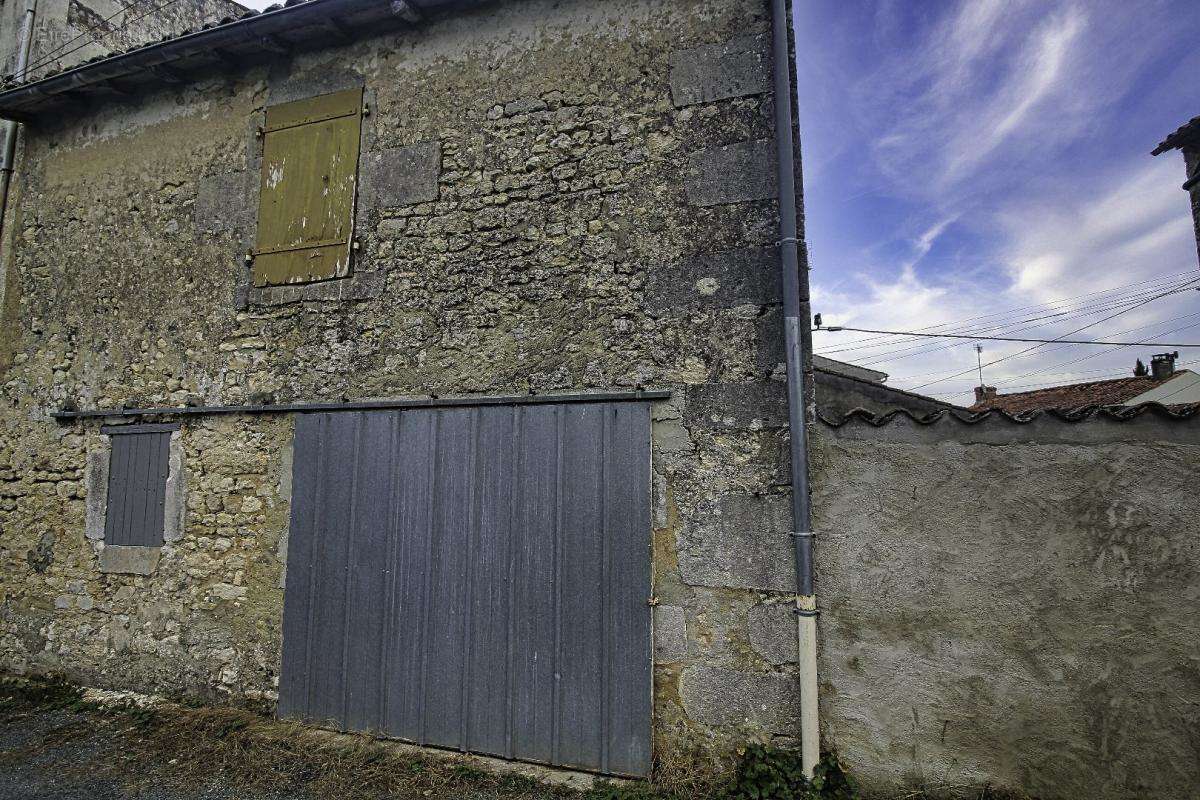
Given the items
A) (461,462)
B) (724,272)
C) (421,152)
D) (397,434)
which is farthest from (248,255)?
(724,272)

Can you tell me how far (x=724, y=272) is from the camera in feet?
12.5

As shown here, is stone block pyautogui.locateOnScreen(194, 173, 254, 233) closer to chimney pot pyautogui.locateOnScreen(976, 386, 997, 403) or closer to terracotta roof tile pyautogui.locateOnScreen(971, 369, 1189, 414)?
terracotta roof tile pyautogui.locateOnScreen(971, 369, 1189, 414)

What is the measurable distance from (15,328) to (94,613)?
2.75m

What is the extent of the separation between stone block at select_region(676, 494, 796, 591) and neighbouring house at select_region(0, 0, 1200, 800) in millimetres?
20

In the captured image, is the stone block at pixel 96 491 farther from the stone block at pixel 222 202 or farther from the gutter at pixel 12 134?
the gutter at pixel 12 134

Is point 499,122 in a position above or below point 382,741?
above

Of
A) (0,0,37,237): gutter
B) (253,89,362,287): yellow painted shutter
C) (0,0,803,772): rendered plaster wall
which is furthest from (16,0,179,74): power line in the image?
(253,89,362,287): yellow painted shutter

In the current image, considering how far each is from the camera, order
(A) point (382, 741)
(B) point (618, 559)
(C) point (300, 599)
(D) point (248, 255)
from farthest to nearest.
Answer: (D) point (248, 255) < (C) point (300, 599) < (A) point (382, 741) < (B) point (618, 559)

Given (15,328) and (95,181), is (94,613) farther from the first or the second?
(95,181)

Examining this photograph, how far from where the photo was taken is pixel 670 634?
3.65 metres

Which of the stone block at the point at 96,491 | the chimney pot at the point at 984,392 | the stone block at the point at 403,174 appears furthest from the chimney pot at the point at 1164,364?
the stone block at the point at 96,491

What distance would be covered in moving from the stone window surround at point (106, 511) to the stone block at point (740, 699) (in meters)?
3.98

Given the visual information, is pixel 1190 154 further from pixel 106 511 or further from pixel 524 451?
pixel 106 511

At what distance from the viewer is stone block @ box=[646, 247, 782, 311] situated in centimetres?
373
